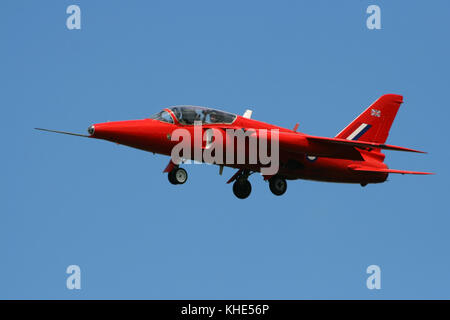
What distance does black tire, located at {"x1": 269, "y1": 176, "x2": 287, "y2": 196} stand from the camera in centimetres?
3036

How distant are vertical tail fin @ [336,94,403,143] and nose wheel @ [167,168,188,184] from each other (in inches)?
290

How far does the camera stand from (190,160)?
93.8 feet

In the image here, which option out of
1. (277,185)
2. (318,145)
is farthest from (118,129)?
(318,145)

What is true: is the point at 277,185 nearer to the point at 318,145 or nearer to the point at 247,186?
the point at 247,186

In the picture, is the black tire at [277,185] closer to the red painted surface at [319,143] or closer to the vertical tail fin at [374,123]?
the red painted surface at [319,143]

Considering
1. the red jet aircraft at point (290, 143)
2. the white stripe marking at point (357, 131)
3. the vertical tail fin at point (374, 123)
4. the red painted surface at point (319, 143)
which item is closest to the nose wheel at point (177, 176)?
Result: the red jet aircraft at point (290, 143)

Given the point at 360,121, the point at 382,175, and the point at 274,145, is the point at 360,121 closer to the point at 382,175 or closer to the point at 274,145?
the point at 382,175

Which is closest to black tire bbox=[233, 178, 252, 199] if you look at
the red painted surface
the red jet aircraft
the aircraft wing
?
the red jet aircraft

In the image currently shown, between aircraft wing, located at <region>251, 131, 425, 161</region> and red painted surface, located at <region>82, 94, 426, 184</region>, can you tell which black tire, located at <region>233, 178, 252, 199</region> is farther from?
aircraft wing, located at <region>251, 131, 425, 161</region>

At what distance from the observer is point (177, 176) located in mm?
28469

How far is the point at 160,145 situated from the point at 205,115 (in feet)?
6.47

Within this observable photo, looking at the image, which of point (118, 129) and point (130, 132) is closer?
point (118, 129)

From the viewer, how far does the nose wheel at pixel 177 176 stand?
2845cm

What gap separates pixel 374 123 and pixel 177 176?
9.07 m
